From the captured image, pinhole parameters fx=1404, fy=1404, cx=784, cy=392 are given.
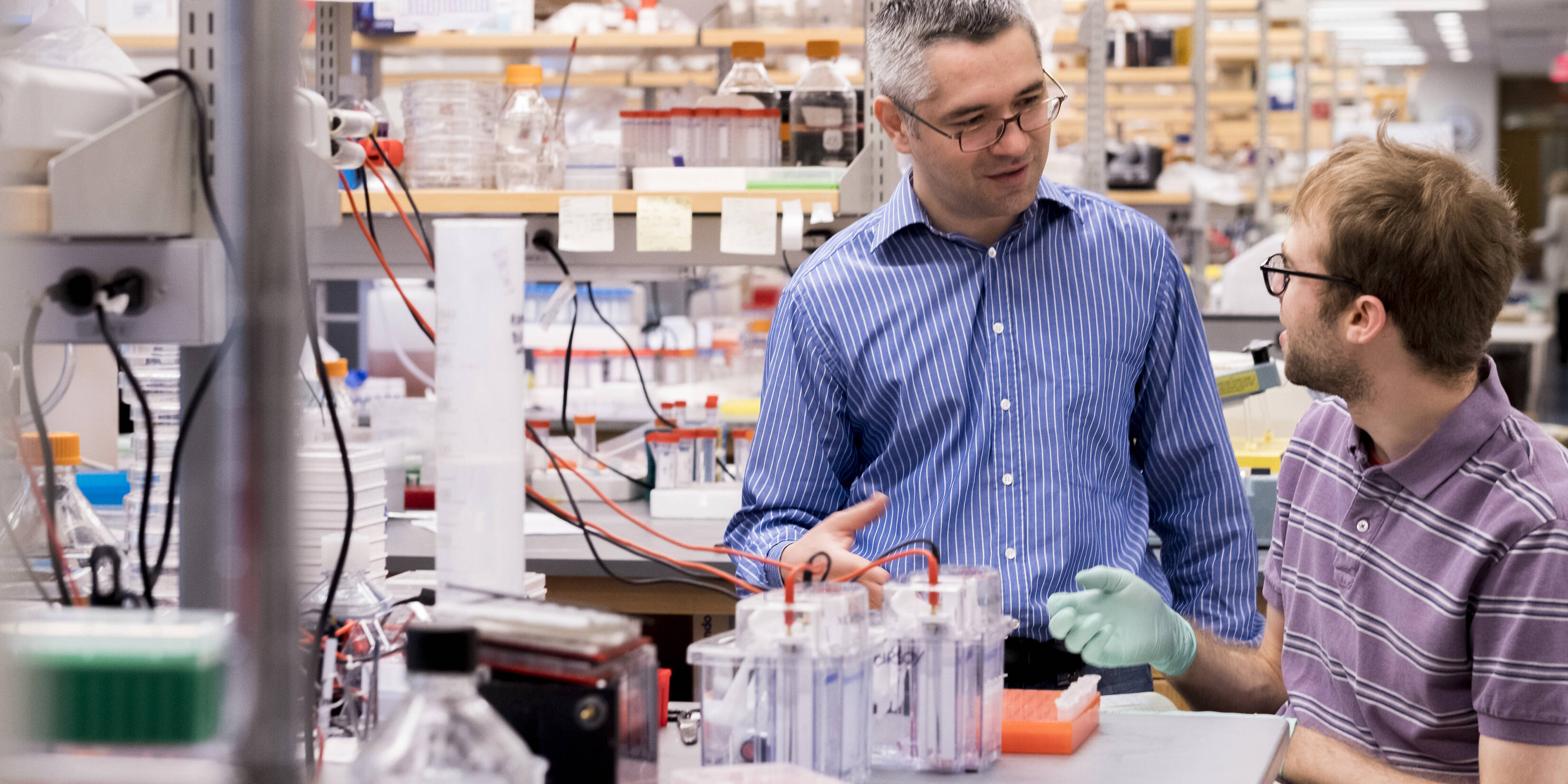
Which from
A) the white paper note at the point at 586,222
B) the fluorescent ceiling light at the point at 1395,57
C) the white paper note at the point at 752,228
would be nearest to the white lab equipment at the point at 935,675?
the white paper note at the point at 752,228

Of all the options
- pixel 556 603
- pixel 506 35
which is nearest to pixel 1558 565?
pixel 556 603

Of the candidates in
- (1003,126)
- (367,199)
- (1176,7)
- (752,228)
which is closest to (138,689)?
(1003,126)

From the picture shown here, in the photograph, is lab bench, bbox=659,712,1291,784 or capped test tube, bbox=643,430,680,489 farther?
capped test tube, bbox=643,430,680,489

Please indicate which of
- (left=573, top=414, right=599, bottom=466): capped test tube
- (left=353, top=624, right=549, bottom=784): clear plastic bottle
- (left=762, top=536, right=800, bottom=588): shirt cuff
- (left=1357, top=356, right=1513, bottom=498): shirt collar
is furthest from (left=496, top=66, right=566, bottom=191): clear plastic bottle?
(left=353, top=624, right=549, bottom=784): clear plastic bottle

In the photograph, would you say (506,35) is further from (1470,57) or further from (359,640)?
(1470,57)

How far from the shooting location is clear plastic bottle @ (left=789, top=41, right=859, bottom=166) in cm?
287

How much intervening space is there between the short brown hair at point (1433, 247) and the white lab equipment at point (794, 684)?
2.62 ft

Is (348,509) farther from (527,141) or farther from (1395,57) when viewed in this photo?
(1395,57)

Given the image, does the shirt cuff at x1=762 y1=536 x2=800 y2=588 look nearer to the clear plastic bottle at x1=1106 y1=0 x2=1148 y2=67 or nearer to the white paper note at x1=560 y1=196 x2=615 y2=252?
the white paper note at x1=560 y1=196 x2=615 y2=252

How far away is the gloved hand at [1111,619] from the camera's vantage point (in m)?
1.44

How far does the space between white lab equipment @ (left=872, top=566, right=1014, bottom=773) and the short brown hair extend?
68 centimetres

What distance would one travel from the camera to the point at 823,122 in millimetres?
2883

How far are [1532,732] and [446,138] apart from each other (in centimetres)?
222

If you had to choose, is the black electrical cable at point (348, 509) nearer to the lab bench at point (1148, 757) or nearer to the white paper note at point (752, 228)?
the lab bench at point (1148, 757)
